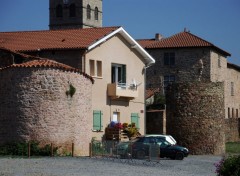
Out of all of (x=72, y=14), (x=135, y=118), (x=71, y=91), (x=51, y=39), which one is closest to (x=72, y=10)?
(x=72, y=14)

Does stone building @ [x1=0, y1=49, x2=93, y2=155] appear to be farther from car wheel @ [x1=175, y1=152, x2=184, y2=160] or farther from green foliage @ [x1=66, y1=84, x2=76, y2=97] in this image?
car wheel @ [x1=175, y1=152, x2=184, y2=160]

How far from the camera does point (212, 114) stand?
50844mm

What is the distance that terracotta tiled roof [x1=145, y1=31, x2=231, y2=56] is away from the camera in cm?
7293

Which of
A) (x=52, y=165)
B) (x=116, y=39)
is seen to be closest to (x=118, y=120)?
(x=116, y=39)

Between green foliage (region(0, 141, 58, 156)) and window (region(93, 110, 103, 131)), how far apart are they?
9.29 m

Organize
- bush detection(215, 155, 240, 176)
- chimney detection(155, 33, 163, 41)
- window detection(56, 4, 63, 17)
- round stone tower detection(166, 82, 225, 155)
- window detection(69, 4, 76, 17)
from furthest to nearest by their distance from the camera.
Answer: window detection(56, 4, 63, 17), window detection(69, 4, 76, 17), chimney detection(155, 33, 163, 41), round stone tower detection(166, 82, 225, 155), bush detection(215, 155, 240, 176)

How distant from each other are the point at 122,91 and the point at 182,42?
24938mm

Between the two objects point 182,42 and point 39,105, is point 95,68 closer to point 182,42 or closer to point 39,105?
point 39,105

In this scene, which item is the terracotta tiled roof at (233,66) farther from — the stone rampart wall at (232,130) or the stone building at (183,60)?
the stone rampart wall at (232,130)

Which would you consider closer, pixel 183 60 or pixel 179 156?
pixel 179 156

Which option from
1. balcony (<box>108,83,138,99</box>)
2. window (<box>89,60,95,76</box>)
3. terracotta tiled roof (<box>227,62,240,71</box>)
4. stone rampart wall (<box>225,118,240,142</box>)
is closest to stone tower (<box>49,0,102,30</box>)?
terracotta tiled roof (<box>227,62,240,71</box>)

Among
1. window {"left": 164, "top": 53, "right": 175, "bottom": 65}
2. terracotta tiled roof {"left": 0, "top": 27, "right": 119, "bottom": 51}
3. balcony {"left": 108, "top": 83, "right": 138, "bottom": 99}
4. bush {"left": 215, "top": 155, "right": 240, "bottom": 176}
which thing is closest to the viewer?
bush {"left": 215, "top": 155, "right": 240, "bottom": 176}

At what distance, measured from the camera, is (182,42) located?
242 ft

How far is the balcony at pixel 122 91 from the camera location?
49438 millimetres
